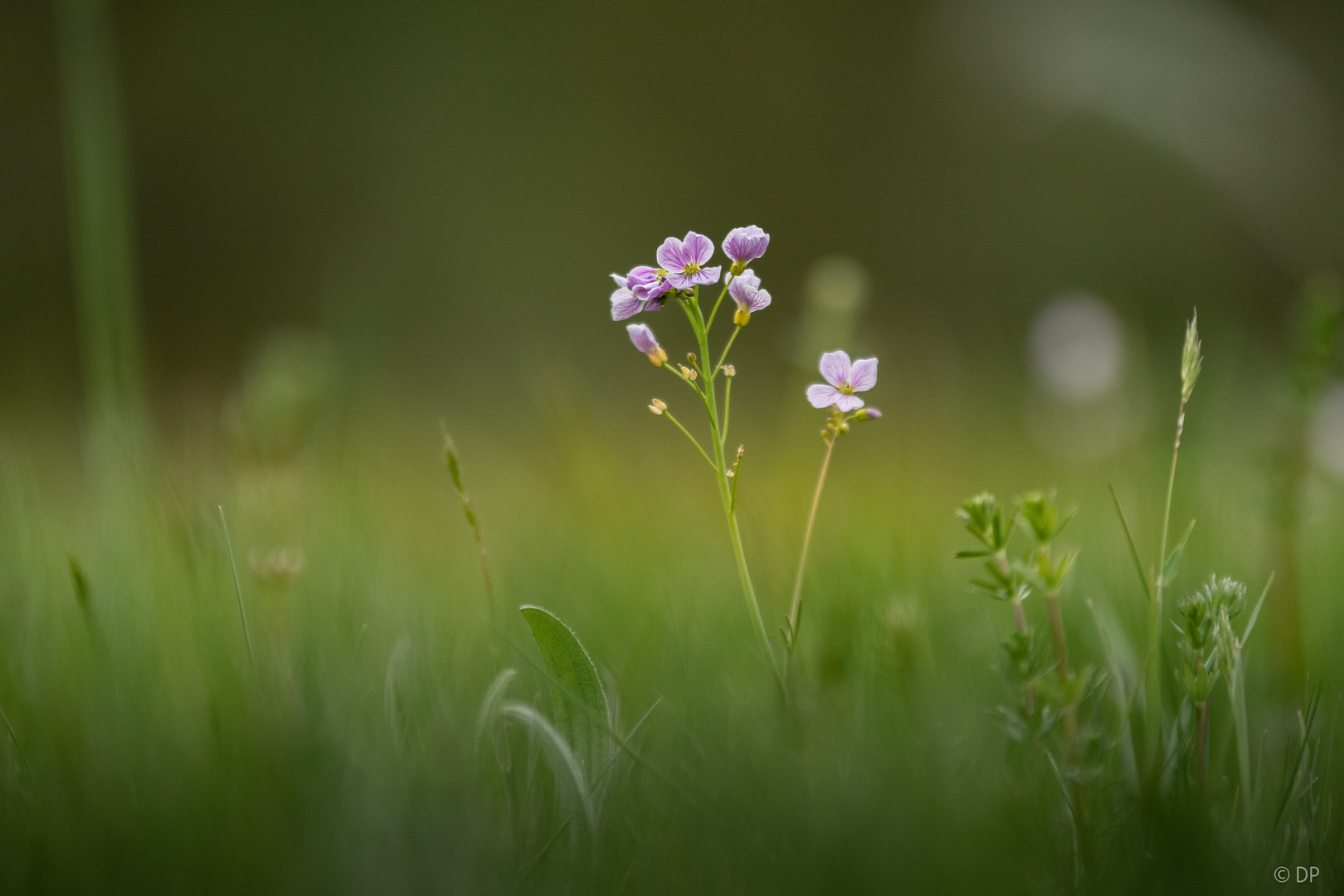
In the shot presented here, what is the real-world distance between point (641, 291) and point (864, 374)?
16cm

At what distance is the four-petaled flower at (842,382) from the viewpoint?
562 mm

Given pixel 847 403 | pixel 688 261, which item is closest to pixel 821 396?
pixel 847 403

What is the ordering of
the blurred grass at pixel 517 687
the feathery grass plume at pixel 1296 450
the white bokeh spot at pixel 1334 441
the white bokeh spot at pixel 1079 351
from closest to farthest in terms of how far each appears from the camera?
the blurred grass at pixel 517 687 → the feathery grass plume at pixel 1296 450 → the white bokeh spot at pixel 1334 441 → the white bokeh spot at pixel 1079 351

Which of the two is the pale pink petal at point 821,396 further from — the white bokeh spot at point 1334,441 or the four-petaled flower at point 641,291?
the white bokeh spot at point 1334,441

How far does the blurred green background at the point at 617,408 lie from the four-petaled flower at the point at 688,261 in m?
Answer: 0.26

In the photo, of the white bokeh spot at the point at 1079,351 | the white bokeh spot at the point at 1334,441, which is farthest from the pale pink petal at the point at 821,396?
the white bokeh spot at the point at 1079,351

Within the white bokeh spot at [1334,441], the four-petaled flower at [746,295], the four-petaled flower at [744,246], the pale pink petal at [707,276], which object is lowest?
the white bokeh spot at [1334,441]

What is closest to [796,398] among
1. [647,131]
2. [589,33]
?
[647,131]

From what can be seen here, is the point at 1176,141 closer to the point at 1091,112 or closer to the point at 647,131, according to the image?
the point at 1091,112

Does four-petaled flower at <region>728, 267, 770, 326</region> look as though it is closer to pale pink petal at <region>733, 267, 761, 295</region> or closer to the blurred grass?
pale pink petal at <region>733, 267, 761, 295</region>

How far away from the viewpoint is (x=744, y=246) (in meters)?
0.55

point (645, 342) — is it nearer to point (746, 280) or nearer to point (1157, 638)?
point (746, 280)

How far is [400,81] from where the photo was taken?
4.90 meters

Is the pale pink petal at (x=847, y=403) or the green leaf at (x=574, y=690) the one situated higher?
the pale pink petal at (x=847, y=403)
